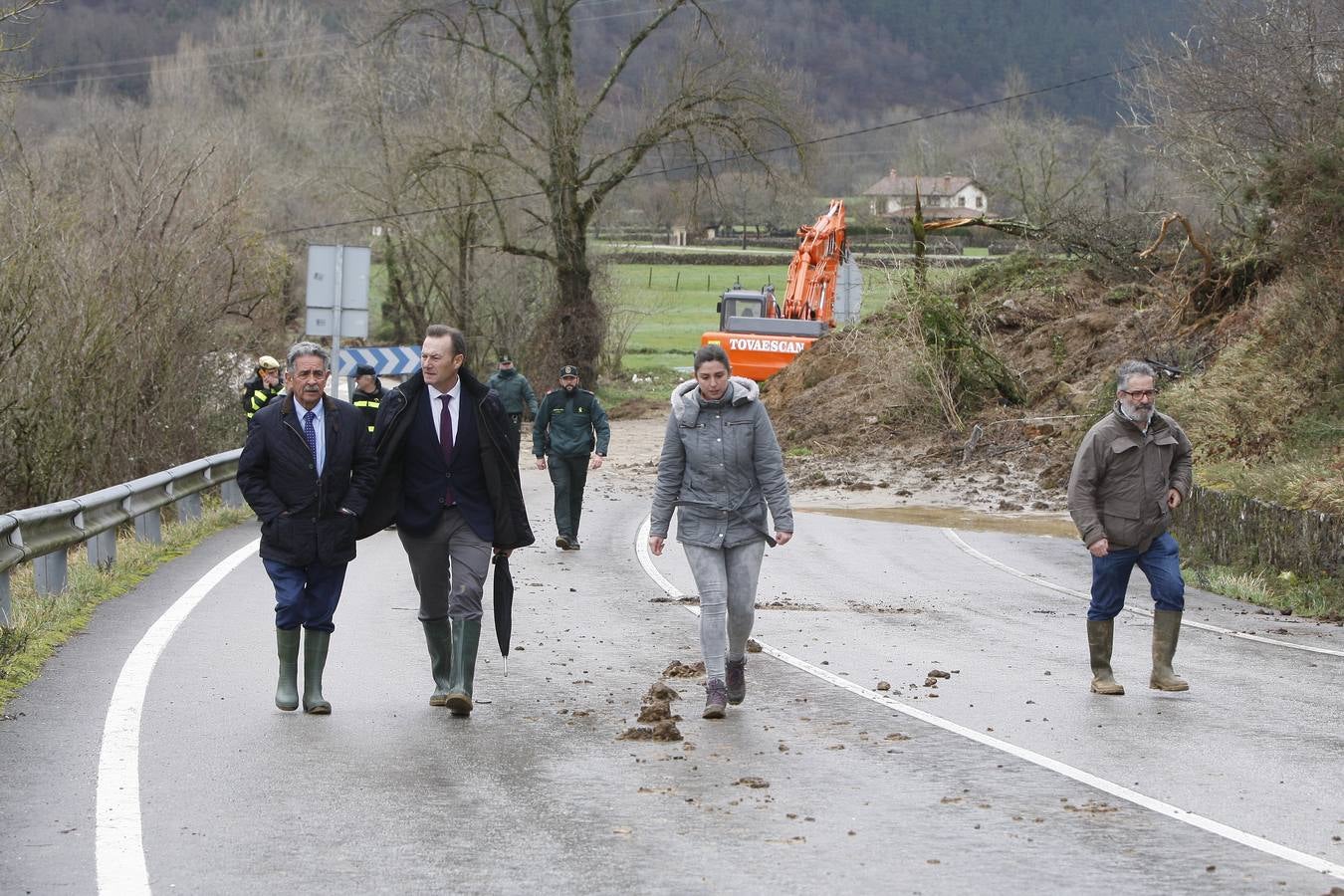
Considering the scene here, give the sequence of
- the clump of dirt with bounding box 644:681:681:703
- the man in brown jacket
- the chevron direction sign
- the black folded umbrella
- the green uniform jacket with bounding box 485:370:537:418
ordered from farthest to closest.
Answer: the chevron direction sign
the green uniform jacket with bounding box 485:370:537:418
the man in brown jacket
the black folded umbrella
the clump of dirt with bounding box 644:681:681:703

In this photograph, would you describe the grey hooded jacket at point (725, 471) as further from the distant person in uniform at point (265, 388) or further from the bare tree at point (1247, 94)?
the bare tree at point (1247, 94)

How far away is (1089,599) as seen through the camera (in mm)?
14664

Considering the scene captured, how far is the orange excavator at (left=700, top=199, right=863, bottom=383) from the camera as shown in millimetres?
42094

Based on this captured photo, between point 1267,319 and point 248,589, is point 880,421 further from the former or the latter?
point 248,589

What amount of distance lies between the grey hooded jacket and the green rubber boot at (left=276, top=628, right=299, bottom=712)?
1.92 metres

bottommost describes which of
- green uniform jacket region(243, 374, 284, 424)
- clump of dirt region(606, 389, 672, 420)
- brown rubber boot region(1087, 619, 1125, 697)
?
clump of dirt region(606, 389, 672, 420)

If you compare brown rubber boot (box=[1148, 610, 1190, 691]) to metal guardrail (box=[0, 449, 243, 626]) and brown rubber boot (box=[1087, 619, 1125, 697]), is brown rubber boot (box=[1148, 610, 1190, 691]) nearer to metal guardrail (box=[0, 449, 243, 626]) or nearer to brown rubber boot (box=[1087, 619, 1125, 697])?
brown rubber boot (box=[1087, 619, 1125, 697])

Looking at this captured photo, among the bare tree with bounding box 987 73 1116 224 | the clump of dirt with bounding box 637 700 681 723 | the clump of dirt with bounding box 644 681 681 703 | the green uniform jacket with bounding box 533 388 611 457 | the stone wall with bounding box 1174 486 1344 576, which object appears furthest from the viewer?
the bare tree with bounding box 987 73 1116 224

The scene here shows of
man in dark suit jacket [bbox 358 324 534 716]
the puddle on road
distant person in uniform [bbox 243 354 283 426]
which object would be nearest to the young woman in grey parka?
man in dark suit jacket [bbox 358 324 534 716]

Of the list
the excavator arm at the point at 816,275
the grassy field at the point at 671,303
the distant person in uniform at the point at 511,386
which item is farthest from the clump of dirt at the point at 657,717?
the grassy field at the point at 671,303

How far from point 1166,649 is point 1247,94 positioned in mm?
19377

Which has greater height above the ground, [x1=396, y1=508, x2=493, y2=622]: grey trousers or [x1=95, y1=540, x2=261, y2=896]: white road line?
[x1=396, y1=508, x2=493, y2=622]: grey trousers

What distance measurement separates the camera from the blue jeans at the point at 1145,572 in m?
9.76

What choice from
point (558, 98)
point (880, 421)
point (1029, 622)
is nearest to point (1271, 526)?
point (1029, 622)
